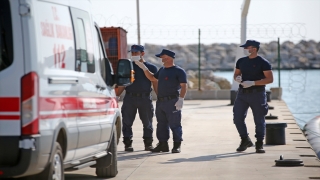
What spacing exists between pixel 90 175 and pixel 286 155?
3.79 meters

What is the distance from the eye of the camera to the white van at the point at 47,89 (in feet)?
26.0

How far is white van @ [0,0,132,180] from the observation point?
7.93 meters

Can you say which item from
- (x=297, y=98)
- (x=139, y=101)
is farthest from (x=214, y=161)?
(x=297, y=98)

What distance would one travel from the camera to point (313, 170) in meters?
12.0

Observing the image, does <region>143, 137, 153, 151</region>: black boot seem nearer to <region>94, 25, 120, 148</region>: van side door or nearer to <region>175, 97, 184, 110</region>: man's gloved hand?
<region>175, 97, 184, 110</region>: man's gloved hand

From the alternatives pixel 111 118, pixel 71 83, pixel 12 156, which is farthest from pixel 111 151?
pixel 12 156

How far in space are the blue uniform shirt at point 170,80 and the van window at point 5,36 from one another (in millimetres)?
6510

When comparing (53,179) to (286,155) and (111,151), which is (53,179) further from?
(286,155)

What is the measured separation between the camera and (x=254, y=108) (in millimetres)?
14539

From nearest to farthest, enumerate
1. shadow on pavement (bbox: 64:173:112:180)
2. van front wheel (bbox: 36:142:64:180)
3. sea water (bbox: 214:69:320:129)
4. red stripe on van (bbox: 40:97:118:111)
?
1. red stripe on van (bbox: 40:97:118:111)
2. van front wheel (bbox: 36:142:64:180)
3. shadow on pavement (bbox: 64:173:112:180)
4. sea water (bbox: 214:69:320:129)

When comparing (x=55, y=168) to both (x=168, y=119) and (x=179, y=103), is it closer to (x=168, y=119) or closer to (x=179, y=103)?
(x=179, y=103)

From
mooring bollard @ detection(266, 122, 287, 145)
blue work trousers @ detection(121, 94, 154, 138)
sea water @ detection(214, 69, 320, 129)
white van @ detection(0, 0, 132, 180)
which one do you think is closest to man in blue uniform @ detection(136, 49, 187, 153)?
blue work trousers @ detection(121, 94, 154, 138)

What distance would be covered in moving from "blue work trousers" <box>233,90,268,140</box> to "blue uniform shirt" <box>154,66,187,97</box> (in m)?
1.08

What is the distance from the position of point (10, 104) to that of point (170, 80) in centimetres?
666
